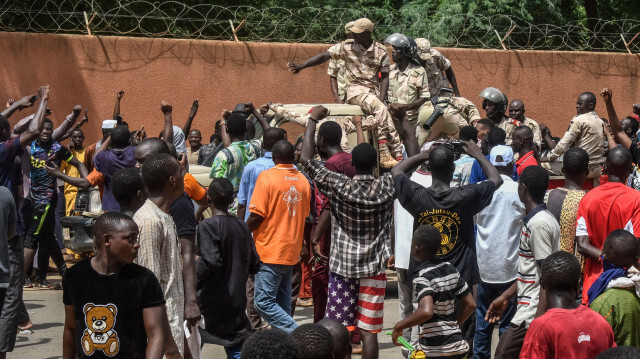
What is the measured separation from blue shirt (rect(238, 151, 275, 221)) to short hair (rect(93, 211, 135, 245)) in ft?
11.2

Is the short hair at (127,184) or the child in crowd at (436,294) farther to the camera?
the child in crowd at (436,294)

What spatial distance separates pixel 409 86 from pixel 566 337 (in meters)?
7.00

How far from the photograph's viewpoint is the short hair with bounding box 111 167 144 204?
16.7ft

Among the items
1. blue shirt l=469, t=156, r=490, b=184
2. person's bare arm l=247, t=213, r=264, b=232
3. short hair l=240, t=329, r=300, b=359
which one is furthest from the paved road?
short hair l=240, t=329, r=300, b=359

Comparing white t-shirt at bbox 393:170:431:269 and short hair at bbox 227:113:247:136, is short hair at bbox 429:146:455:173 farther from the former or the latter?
short hair at bbox 227:113:247:136

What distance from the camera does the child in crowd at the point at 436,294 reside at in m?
5.32

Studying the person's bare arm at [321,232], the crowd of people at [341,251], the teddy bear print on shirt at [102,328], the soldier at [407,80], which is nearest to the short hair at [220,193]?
the crowd of people at [341,251]

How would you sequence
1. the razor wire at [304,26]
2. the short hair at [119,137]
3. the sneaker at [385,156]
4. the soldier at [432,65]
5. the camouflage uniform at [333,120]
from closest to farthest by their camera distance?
the short hair at [119,137] → the camouflage uniform at [333,120] → the sneaker at [385,156] → the soldier at [432,65] → the razor wire at [304,26]

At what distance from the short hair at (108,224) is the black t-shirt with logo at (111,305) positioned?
0.54 feet

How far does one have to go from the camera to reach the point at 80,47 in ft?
41.9

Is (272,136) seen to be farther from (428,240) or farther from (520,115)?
(520,115)

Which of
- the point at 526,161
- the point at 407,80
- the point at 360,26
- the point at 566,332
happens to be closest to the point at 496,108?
A: the point at 407,80

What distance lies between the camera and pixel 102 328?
412 cm

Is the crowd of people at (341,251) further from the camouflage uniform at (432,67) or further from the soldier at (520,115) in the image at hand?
the camouflage uniform at (432,67)
